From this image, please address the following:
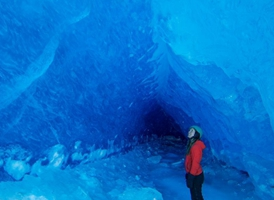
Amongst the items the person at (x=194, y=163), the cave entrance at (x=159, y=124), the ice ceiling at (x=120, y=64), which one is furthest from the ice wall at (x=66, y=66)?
the cave entrance at (x=159, y=124)

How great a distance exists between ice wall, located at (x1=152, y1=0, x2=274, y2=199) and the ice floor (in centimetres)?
49

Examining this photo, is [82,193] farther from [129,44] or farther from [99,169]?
[129,44]

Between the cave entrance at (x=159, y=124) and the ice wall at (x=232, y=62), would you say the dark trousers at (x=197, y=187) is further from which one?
the cave entrance at (x=159, y=124)

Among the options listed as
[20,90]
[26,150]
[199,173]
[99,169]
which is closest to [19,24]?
[20,90]

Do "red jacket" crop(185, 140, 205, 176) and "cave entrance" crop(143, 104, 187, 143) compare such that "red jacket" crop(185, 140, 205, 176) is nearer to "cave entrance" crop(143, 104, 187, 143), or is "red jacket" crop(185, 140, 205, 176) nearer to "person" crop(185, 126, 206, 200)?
"person" crop(185, 126, 206, 200)

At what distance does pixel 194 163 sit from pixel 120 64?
1.47m

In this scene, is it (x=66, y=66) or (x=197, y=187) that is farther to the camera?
(x=197, y=187)

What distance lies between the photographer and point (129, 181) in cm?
348

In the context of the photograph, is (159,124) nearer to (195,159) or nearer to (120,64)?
(120,64)

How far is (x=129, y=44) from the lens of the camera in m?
3.24

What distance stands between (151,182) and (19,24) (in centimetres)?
261

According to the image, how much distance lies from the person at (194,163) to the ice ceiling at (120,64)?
0.68 m

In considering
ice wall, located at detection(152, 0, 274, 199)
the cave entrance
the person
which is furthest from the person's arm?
the cave entrance

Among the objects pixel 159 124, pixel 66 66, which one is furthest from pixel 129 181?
pixel 159 124
